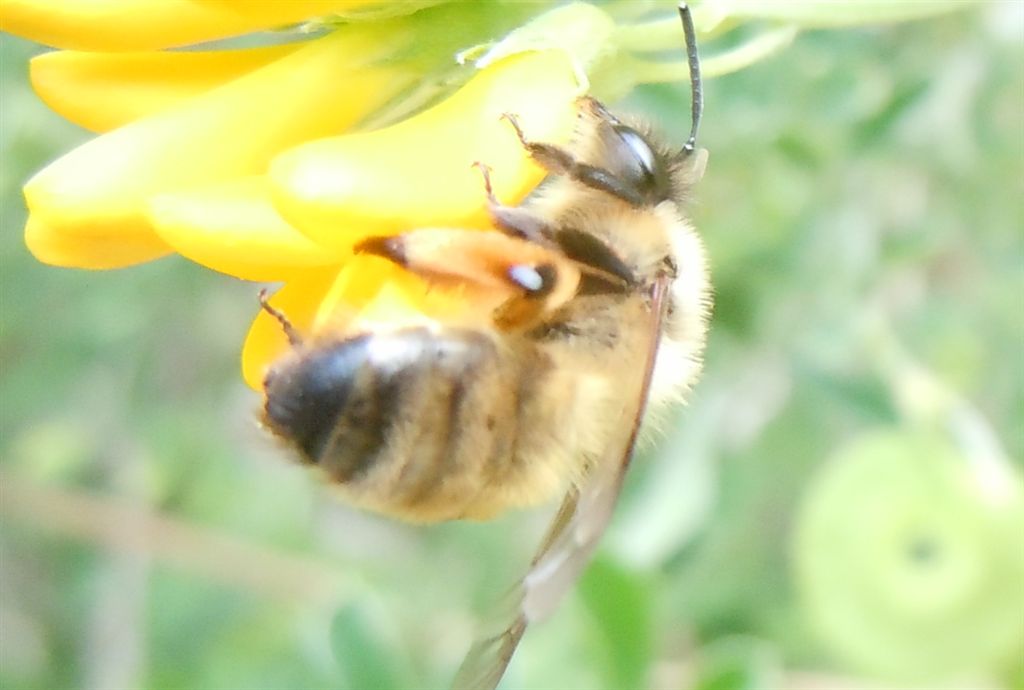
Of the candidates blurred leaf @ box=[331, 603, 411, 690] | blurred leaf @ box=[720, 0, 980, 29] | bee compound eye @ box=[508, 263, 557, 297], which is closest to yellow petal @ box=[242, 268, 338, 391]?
bee compound eye @ box=[508, 263, 557, 297]

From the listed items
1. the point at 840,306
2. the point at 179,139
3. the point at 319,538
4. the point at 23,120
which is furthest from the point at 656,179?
the point at 319,538

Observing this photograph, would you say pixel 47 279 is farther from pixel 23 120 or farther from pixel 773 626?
pixel 773 626

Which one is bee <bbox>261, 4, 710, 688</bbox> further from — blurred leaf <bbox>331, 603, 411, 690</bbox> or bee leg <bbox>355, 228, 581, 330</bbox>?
blurred leaf <bbox>331, 603, 411, 690</bbox>

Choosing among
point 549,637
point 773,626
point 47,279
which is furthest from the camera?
point 773,626

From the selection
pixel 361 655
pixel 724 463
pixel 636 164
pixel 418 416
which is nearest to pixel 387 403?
pixel 418 416

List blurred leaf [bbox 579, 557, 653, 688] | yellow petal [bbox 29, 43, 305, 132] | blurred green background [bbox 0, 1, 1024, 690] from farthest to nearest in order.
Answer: blurred green background [bbox 0, 1, 1024, 690], blurred leaf [bbox 579, 557, 653, 688], yellow petal [bbox 29, 43, 305, 132]

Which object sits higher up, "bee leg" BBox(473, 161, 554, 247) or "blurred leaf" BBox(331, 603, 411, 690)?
"bee leg" BBox(473, 161, 554, 247)

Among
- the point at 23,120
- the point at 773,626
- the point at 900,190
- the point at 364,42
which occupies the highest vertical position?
the point at 364,42
